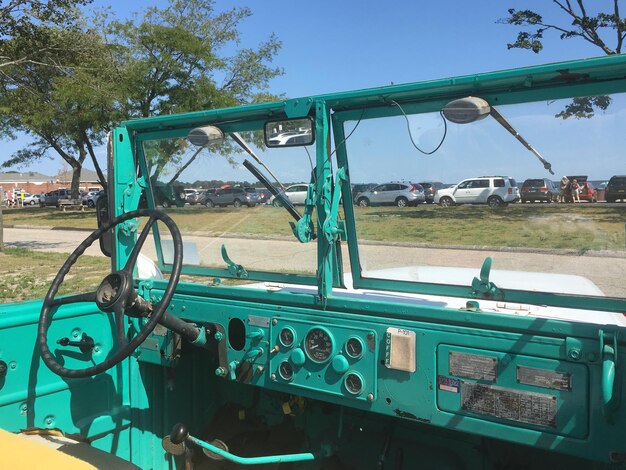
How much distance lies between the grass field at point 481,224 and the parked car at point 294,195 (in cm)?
4

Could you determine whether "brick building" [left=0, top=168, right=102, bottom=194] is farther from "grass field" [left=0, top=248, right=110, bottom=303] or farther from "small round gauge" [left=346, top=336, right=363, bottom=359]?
"small round gauge" [left=346, top=336, right=363, bottom=359]

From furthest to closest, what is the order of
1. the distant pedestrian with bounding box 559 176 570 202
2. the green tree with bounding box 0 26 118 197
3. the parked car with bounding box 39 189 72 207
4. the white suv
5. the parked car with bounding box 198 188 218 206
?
the parked car with bounding box 39 189 72 207 < the green tree with bounding box 0 26 118 197 < the parked car with bounding box 198 188 218 206 < the white suv < the distant pedestrian with bounding box 559 176 570 202

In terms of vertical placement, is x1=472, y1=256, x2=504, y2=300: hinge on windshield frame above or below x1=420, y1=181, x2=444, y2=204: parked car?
below

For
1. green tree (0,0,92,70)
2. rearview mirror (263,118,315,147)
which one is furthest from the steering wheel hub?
green tree (0,0,92,70)

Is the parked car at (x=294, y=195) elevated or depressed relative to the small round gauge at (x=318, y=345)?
elevated

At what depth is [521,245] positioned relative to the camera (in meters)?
2.09

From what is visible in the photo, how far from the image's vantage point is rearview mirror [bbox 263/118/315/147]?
2.29 m

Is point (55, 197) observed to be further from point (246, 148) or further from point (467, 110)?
point (467, 110)

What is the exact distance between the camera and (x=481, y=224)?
2.18 m

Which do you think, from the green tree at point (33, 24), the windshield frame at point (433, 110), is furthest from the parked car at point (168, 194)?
the green tree at point (33, 24)

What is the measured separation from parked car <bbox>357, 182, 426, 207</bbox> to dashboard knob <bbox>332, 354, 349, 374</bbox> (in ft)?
2.24

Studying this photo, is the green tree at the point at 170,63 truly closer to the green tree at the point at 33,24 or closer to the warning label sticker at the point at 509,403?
the green tree at the point at 33,24

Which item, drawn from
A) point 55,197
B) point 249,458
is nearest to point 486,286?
point 249,458

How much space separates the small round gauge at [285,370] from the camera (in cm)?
224
